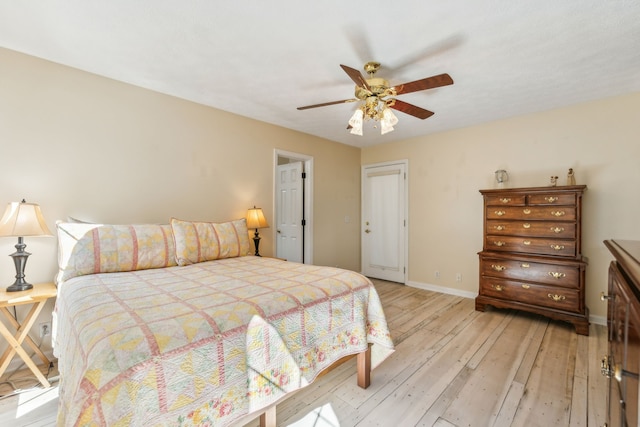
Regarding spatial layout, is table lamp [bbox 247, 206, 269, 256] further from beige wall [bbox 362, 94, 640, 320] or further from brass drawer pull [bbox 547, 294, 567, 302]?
brass drawer pull [bbox 547, 294, 567, 302]

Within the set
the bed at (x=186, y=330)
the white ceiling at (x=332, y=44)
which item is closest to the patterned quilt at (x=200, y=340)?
the bed at (x=186, y=330)

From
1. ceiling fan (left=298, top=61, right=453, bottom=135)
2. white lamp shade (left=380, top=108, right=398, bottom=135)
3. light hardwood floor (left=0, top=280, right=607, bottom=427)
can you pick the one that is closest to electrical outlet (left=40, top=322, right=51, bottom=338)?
light hardwood floor (left=0, top=280, right=607, bottom=427)

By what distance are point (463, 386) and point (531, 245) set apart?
1.98 m

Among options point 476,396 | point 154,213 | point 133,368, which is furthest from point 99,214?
point 476,396

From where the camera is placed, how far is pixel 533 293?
10.1ft

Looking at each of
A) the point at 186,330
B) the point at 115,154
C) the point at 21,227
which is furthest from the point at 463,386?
the point at 115,154

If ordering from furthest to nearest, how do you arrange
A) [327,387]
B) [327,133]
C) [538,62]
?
1. [327,133]
2. [538,62]
3. [327,387]

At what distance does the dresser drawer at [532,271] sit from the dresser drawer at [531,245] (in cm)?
13

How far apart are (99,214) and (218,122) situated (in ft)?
5.17

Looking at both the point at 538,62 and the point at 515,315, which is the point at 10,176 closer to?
the point at 538,62

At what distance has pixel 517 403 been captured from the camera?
5.88 ft

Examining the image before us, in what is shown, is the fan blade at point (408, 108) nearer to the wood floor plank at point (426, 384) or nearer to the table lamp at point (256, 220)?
the table lamp at point (256, 220)

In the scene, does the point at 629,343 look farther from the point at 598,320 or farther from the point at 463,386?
the point at 598,320

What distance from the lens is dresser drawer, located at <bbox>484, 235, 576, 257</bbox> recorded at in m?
2.92
